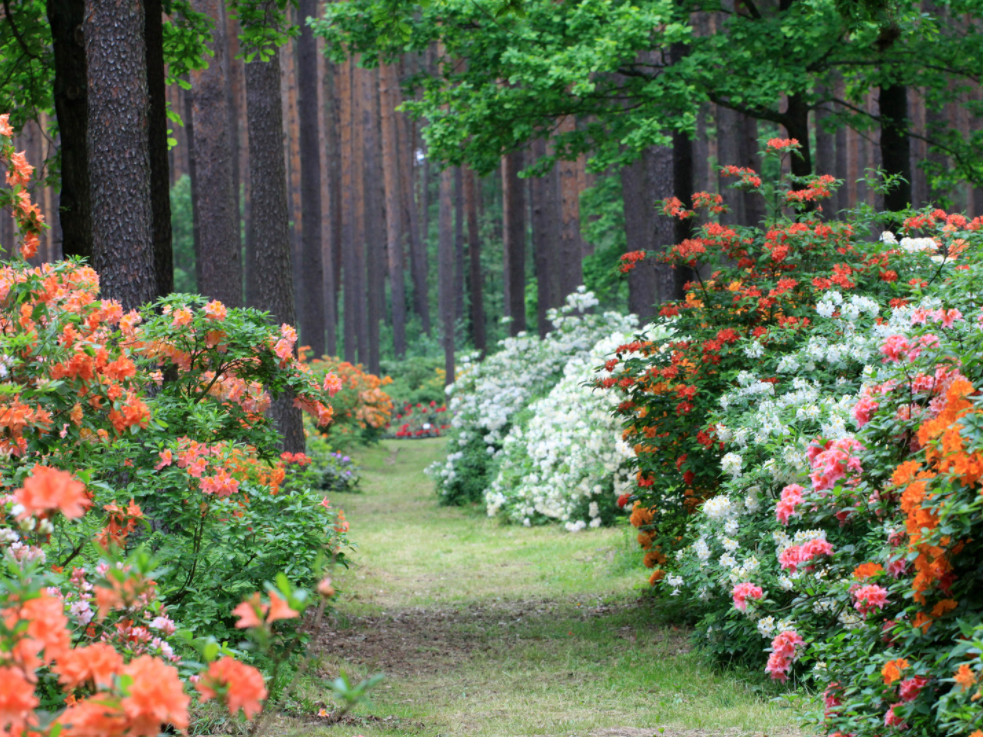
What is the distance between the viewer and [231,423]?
5234mm

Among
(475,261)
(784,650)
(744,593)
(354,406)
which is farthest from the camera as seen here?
(475,261)

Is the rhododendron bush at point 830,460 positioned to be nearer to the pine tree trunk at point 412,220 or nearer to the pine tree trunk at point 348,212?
the pine tree trunk at point 348,212

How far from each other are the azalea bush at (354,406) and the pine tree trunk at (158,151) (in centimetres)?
1014

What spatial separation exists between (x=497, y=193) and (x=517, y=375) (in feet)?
97.5

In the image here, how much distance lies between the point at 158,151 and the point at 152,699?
624 centimetres

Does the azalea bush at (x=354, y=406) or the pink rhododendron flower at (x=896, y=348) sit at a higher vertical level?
the pink rhododendron flower at (x=896, y=348)

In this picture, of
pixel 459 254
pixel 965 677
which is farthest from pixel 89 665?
pixel 459 254

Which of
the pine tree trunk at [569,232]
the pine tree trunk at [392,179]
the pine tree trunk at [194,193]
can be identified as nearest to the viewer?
the pine tree trunk at [194,193]

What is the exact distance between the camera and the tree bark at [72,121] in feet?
21.6

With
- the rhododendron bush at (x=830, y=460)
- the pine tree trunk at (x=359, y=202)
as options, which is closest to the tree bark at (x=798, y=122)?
the rhododendron bush at (x=830, y=460)

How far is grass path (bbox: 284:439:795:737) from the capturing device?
464 centimetres

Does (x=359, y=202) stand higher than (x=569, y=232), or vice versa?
(x=359, y=202)

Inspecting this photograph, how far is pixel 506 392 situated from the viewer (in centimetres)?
1389

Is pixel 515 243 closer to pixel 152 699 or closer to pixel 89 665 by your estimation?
pixel 89 665
